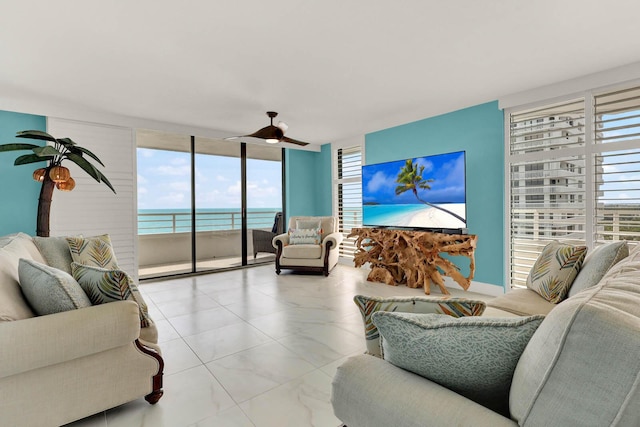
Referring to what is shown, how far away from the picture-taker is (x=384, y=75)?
10.1 feet

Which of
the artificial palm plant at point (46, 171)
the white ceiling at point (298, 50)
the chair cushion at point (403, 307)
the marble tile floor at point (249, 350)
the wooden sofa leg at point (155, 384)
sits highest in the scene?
the white ceiling at point (298, 50)

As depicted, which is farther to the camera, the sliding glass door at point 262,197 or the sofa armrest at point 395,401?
the sliding glass door at point 262,197

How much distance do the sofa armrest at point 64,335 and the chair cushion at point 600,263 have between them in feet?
8.12

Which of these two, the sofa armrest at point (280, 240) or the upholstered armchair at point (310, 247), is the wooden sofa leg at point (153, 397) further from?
the sofa armrest at point (280, 240)

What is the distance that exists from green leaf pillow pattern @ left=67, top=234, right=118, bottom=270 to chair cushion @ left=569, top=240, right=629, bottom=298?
3.31m

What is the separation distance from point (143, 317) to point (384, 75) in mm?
2870

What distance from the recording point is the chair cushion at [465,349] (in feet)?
2.40

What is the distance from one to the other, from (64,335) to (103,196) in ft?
11.4

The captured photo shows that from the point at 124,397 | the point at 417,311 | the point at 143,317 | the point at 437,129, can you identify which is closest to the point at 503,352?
the point at 417,311

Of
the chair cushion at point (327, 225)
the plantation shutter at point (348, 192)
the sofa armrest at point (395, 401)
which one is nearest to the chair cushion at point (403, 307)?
the sofa armrest at point (395, 401)

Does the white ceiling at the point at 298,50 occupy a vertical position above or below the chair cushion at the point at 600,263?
above

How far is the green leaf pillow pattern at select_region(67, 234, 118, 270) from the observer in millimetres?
2406

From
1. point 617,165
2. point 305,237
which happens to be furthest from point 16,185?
point 617,165

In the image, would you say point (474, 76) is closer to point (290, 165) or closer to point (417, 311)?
point (417, 311)
